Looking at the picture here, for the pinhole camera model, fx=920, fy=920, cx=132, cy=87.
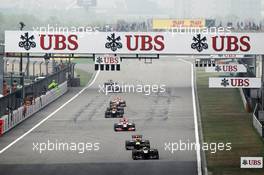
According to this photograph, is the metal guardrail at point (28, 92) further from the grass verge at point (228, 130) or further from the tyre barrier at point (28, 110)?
the grass verge at point (228, 130)

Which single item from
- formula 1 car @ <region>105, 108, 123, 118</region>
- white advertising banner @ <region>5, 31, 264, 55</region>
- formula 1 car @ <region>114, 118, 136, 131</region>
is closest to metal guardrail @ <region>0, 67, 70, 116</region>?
formula 1 car @ <region>105, 108, 123, 118</region>

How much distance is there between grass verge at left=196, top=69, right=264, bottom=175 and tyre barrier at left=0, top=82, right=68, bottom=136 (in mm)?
11944

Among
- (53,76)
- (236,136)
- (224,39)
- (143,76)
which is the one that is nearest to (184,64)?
(143,76)

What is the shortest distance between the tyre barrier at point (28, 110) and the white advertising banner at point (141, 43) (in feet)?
37.9

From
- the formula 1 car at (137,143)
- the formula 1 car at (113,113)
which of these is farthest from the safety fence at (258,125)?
the formula 1 car at (113,113)

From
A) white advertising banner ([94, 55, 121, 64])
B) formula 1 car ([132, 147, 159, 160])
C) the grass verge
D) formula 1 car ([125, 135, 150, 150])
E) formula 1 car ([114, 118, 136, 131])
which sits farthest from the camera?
formula 1 car ([114, 118, 136, 131])

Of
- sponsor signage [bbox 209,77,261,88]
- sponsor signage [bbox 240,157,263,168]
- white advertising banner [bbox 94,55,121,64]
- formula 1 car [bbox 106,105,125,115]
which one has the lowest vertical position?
sponsor signage [bbox 240,157,263,168]

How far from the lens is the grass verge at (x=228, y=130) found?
42.2 m

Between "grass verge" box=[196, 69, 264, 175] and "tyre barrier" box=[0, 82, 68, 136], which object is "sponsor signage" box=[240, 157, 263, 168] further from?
"tyre barrier" box=[0, 82, 68, 136]

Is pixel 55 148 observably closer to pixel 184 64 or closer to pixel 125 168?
pixel 125 168

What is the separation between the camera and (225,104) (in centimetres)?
7344

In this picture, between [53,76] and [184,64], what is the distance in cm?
5134

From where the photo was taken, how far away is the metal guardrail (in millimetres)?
56278

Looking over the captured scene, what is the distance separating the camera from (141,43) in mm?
43156
